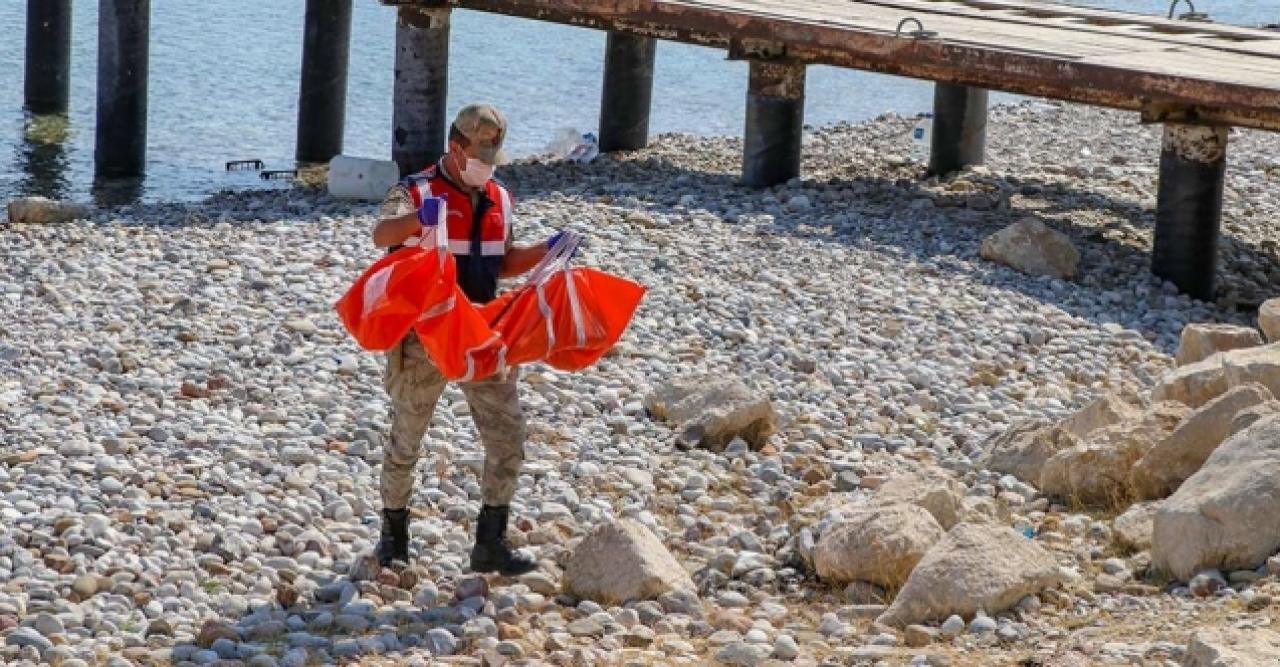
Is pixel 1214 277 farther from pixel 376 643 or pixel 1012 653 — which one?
pixel 376 643

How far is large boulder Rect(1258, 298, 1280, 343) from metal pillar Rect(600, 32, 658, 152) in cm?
872

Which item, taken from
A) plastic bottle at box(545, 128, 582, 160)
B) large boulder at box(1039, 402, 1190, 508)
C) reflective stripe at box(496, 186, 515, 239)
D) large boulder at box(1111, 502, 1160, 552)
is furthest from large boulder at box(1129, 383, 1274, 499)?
plastic bottle at box(545, 128, 582, 160)

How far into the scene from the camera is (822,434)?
8.94 m

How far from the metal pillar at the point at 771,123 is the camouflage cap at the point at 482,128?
7999 millimetres

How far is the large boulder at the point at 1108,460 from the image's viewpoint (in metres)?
7.88

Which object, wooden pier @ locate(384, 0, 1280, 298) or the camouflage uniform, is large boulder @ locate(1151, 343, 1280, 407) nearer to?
the camouflage uniform

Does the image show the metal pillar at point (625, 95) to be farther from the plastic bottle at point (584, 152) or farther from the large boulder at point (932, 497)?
the large boulder at point (932, 497)

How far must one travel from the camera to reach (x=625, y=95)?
1772 cm

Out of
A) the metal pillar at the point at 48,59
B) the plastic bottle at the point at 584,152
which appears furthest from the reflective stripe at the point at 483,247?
the metal pillar at the point at 48,59

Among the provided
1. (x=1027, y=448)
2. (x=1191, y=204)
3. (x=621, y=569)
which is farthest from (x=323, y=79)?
(x=621, y=569)

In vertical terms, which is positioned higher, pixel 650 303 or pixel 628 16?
pixel 628 16

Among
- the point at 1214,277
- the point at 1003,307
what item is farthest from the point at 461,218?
the point at 1214,277

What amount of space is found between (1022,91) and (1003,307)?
2.35 meters

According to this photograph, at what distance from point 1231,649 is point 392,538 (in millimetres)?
2746
